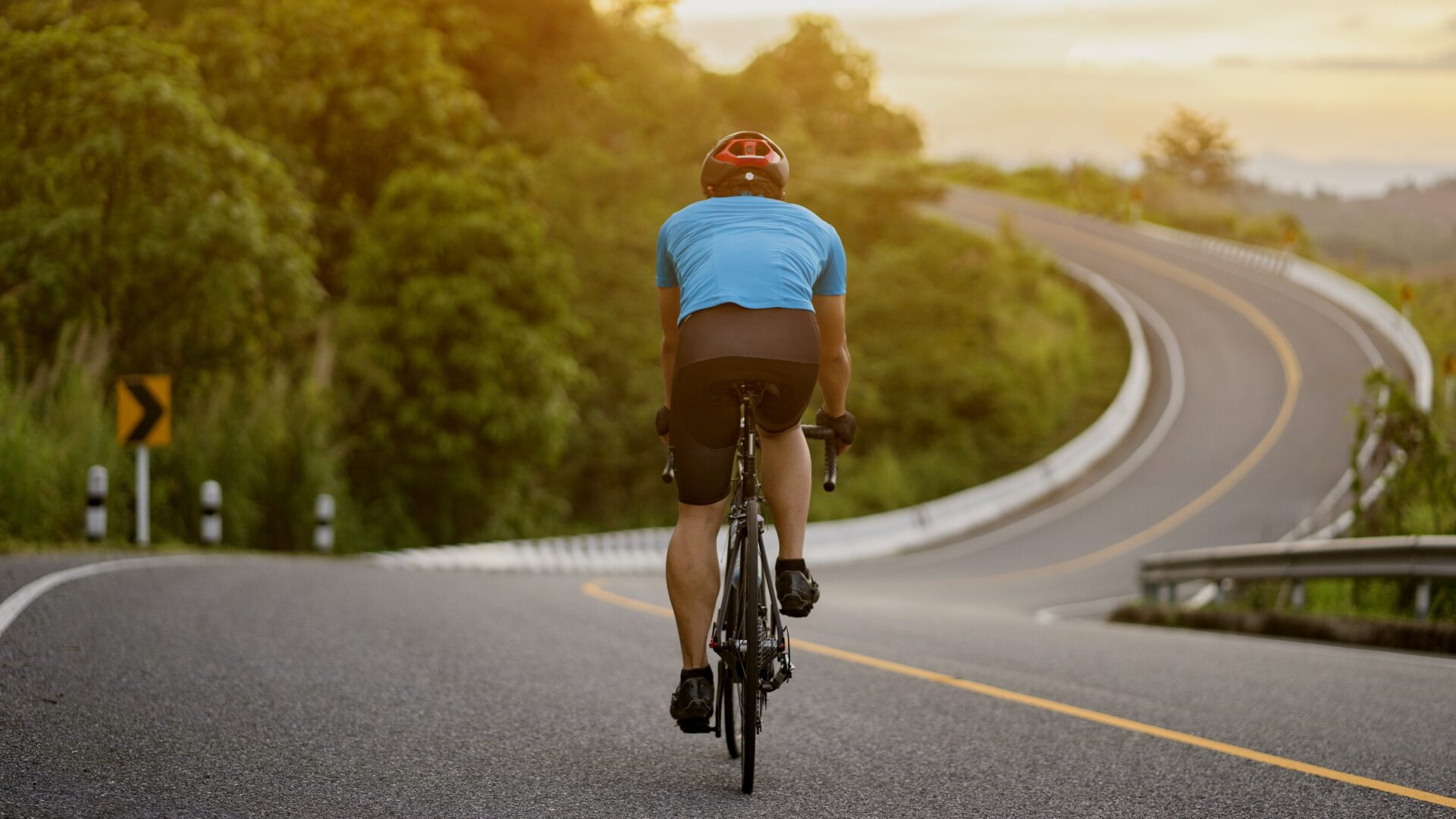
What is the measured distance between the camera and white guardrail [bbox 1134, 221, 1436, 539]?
33.9m

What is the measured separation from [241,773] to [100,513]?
1160cm

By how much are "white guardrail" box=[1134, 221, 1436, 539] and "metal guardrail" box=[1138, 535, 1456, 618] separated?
9134 mm

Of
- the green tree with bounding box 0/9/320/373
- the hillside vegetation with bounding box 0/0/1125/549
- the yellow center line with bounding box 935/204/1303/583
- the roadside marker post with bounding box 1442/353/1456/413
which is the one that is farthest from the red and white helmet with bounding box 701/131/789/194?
the roadside marker post with bounding box 1442/353/1456/413

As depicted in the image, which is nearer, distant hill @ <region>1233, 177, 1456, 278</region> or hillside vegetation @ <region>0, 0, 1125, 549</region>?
hillside vegetation @ <region>0, 0, 1125, 549</region>

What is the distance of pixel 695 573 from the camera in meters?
4.96

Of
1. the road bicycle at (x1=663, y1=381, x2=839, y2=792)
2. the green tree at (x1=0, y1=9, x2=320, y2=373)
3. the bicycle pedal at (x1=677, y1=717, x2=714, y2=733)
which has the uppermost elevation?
the green tree at (x1=0, y1=9, x2=320, y2=373)

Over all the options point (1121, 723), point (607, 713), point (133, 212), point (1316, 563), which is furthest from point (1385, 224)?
point (607, 713)

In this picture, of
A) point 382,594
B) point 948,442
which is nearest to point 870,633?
point 382,594

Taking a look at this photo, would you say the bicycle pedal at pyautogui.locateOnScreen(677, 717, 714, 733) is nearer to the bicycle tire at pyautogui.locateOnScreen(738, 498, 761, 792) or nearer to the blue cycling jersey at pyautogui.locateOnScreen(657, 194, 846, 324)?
the bicycle tire at pyautogui.locateOnScreen(738, 498, 761, 792)

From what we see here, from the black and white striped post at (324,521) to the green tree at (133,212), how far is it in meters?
3.25

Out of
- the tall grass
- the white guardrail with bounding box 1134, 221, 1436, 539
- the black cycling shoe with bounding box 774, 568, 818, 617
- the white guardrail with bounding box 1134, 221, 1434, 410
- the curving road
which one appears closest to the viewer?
the curving road

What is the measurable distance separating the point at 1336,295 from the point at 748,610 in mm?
47149

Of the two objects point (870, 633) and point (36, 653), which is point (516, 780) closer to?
point (36, 653)

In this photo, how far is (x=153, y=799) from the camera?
4.44 metres
